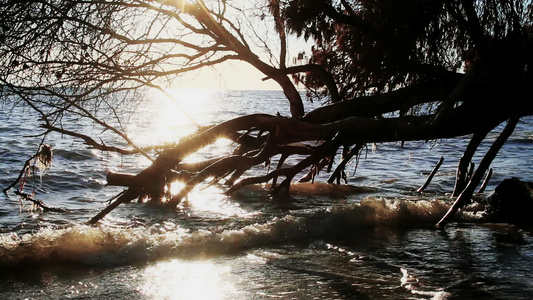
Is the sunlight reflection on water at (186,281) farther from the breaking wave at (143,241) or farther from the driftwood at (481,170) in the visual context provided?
the driftwood at (481,170)

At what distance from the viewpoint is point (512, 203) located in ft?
28.6

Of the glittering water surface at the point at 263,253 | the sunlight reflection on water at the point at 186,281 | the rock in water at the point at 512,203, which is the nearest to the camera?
the sunlight reflection on water at the point at 186,281

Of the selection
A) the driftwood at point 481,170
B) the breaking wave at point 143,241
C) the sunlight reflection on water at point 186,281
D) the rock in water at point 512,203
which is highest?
the driftwood at point 481,170

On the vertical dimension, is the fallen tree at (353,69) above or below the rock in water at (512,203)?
above

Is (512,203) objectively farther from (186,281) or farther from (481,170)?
(186,281)

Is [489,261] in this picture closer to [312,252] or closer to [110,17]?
[312,252]

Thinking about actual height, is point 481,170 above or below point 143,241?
above

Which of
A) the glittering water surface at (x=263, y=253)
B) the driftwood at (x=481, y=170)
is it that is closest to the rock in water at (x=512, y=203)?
the glittering water surface at (x=263, y=253)

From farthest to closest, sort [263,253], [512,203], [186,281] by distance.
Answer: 1. [512,203]
2. [263,253]
3. [186,281]

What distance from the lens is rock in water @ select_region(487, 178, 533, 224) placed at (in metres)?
8.51

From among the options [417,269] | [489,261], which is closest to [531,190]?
[489,261]

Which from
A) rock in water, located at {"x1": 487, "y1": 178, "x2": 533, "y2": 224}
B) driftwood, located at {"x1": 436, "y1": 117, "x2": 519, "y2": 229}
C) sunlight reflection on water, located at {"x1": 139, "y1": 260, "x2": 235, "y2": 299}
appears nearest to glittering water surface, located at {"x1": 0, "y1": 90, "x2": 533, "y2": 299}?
sunlight reflection on water, located at {"x1": 139, "y1": 260, "x2": 235, "y2": 299}

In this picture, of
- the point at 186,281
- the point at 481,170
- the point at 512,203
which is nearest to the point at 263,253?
the point at 186,281

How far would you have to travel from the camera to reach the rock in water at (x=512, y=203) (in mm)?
8508
